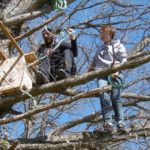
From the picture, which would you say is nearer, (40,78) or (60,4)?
(40,78)

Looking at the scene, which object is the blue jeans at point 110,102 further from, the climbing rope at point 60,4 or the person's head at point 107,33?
the climbing rope at point 60,4

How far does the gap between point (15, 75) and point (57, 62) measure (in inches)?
27.8

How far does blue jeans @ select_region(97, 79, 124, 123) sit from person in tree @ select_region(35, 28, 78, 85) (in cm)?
51

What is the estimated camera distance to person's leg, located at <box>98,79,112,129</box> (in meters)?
5.76

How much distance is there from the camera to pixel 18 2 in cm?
711

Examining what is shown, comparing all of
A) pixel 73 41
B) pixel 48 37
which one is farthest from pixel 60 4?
pixel 73 41

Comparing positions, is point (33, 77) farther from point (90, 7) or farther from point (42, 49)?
point (90, 7)

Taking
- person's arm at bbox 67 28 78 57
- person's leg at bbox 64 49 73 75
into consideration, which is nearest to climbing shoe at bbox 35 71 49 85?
person's leg at bbox 64 49 73 75

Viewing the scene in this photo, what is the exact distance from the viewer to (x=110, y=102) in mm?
5859

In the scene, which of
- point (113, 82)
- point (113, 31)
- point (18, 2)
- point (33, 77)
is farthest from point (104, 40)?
point (18, 2)

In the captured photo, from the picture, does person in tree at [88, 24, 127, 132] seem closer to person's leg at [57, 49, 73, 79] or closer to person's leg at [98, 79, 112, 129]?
person's leg at [98, 79, 112, 129]

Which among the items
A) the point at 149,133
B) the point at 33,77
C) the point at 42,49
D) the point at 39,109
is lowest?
the point at 149,133

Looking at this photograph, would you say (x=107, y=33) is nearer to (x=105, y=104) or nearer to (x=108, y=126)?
(x=105, y=104)

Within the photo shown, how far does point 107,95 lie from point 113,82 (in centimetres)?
18
